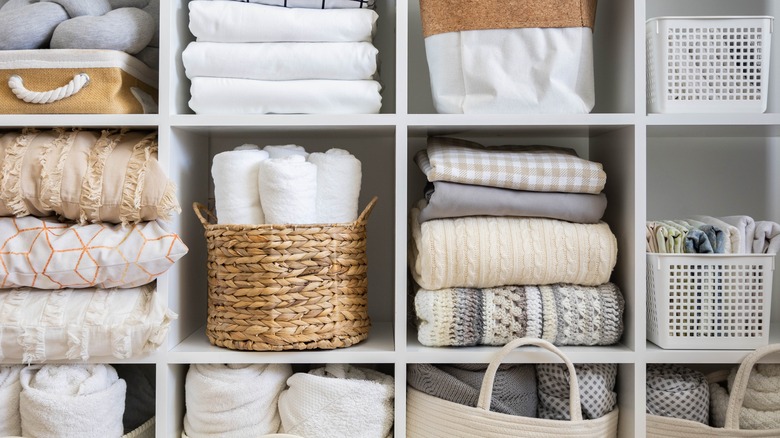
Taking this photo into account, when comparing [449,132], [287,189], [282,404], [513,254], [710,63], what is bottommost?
A: [282,404]

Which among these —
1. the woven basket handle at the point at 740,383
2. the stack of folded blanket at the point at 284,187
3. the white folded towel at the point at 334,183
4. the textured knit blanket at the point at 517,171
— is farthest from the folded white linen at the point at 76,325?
the woven basket handle at the point at 740,383

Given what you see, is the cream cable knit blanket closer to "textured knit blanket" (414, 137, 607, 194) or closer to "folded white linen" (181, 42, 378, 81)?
"textured knit blanket" (414, 137, 607, 194)

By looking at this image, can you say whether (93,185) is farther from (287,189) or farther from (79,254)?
(287,189)

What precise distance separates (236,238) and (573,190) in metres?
0.65

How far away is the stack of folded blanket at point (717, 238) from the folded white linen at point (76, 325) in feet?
3.07

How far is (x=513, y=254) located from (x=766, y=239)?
0.49 meters

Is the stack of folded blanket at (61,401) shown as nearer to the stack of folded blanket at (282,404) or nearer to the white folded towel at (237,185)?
the stack of folded blanket at (282,404)

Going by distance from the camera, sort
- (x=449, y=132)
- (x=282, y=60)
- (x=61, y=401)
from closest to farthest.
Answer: (x=61, y=401), (x=282, y=60), (x=449, y=132)

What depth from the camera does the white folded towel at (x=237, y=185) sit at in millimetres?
1225

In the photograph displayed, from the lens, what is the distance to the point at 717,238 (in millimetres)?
1232

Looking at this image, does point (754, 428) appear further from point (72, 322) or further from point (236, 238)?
point (72, 322)

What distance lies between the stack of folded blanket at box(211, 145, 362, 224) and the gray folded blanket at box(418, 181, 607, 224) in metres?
0.16

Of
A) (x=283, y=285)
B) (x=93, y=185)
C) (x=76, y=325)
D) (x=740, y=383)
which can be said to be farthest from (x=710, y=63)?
(x=76, y=325)

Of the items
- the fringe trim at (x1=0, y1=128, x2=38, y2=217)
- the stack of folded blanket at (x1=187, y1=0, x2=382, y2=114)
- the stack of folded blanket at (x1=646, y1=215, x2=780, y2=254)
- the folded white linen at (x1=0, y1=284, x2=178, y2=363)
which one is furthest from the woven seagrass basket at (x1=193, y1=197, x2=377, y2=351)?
the stack of folded blanket at (x1=646, y1=215, x2=780, y2=254)
